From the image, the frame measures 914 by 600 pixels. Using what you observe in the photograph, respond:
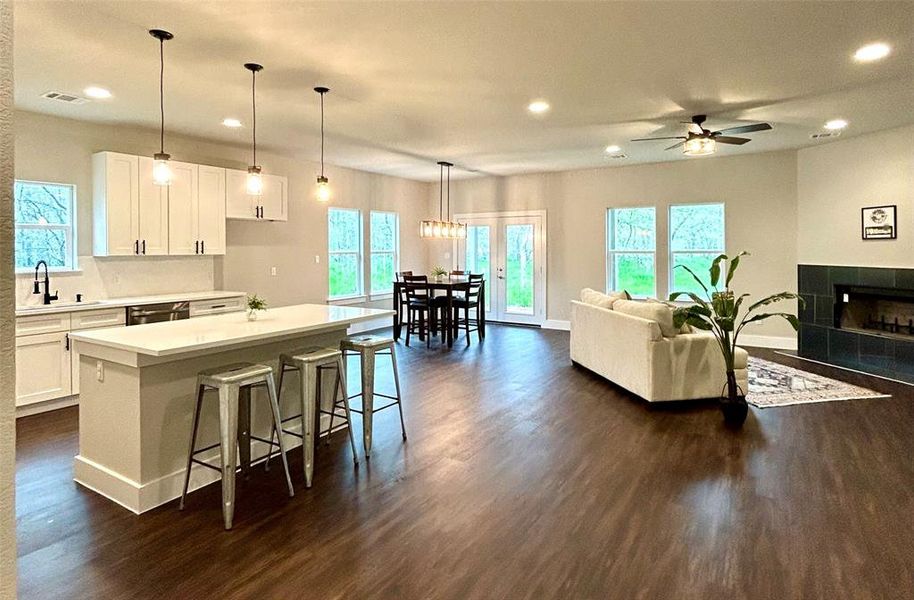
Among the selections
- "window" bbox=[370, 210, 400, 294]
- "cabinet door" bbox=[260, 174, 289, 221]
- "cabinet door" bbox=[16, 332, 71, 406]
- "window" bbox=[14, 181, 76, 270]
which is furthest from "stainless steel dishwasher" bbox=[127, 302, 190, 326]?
"window" bbox=[370, 210, 400, 294]

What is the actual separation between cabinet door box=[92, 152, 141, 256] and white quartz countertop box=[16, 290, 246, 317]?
0.50 meters

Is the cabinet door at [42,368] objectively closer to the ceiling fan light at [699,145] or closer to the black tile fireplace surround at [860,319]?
the ceiling fan light at [699,145]

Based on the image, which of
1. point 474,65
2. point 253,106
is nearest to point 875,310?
point 474,65

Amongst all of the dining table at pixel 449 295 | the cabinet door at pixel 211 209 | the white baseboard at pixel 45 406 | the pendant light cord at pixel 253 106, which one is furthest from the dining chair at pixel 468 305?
the white baseboard at pixel 45 406

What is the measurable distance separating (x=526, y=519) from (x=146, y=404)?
214 centimetres

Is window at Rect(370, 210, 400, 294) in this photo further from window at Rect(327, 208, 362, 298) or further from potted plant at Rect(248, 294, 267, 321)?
potted plant at Rect(248, 294, 267, 321)

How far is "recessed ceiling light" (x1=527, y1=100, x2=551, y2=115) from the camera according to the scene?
4.79m

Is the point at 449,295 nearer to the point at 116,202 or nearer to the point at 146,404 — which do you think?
the point at 116,202

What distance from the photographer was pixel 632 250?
8594mm

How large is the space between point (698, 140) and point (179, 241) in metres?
5.51

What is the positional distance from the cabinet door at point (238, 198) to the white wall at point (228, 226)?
35 cm

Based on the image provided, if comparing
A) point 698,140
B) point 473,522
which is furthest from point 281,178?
point 473,522

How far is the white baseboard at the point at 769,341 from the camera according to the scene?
7.38m

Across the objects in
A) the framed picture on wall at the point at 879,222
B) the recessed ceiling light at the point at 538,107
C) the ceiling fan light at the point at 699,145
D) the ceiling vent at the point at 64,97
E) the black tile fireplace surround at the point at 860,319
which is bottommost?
the black tile fireplace surround at the point at 860,319
